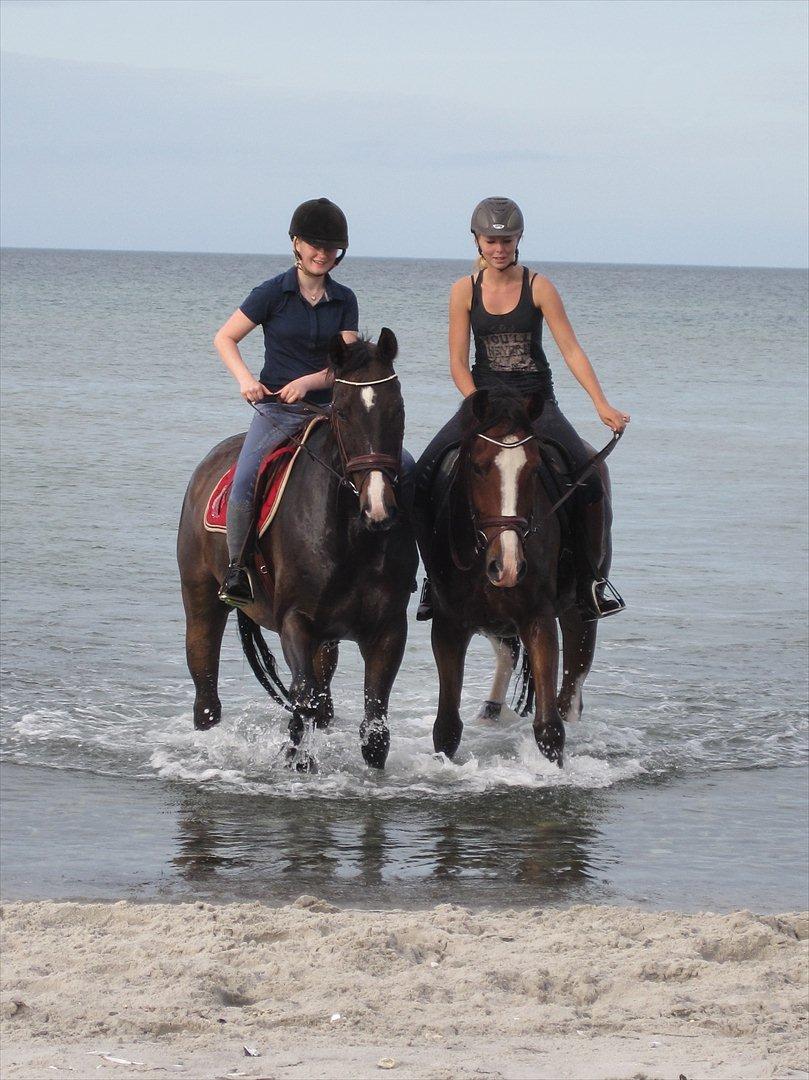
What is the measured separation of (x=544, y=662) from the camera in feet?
24.5

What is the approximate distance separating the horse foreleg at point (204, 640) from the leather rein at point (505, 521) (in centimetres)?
179

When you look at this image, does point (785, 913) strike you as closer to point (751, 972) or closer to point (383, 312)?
point (751, 972)

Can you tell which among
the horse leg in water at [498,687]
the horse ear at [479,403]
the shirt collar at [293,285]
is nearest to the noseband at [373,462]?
the horse ear at [479,403]

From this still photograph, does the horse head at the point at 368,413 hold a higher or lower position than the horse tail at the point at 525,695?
higher

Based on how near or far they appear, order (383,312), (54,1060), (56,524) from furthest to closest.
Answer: (383,312), (56,524), (54,1060)

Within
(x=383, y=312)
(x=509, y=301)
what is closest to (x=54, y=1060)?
(x=509, y=301)

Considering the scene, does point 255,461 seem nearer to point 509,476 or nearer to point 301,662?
point 301,662

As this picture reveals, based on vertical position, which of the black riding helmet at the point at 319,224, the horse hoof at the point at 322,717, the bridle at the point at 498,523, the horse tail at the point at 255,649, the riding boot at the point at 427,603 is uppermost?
the black riding helmet at the point at 319,224

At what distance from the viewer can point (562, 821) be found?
25.5ft

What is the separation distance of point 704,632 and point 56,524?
7779mm

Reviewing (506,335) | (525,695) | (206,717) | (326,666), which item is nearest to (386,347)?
(506,335)

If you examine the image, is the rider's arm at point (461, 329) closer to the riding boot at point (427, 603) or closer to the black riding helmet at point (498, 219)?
the black riding helmet at point (498, 219)

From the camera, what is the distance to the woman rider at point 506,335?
7258 millimetres

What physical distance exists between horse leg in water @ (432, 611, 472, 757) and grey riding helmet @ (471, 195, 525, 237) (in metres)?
1.87
